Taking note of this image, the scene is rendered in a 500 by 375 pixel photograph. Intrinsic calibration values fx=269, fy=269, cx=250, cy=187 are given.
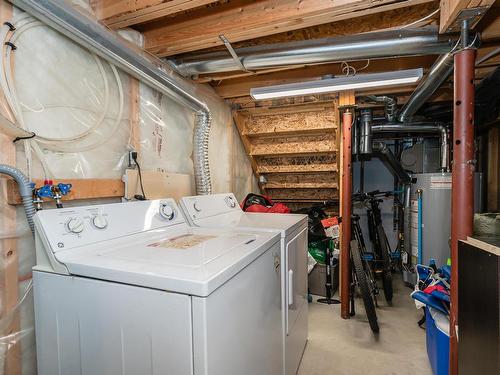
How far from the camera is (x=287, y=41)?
193cm

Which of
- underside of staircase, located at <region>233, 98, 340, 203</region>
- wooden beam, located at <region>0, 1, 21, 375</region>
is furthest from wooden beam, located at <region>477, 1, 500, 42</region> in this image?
wooden beam, located at <region>0, 1, 21, 375</region>

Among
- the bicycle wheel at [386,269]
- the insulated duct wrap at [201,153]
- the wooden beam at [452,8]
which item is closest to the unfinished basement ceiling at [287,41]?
the wooden beam at [452,8]

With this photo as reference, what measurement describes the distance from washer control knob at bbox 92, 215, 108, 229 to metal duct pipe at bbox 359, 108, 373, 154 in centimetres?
291

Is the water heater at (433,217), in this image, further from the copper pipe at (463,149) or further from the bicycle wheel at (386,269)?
the copper pipe at (463,149)

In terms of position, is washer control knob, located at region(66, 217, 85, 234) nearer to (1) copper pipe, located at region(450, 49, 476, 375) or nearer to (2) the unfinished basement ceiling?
(2) the unfinished basement ceiling

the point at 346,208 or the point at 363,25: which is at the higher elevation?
the point at 363,25

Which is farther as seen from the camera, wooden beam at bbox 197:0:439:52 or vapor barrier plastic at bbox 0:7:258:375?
wooden beam at bbox 197:0:439:52

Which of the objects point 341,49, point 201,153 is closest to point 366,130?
point 341,49

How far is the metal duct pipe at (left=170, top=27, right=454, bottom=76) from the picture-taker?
64.4 inches

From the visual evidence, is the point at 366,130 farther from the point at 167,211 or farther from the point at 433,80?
the point at 167,211

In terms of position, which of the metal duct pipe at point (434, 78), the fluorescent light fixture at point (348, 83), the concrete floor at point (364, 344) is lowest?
the concrete floor at point (364, 344)

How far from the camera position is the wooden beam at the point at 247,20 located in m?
1.40

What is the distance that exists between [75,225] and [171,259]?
46cm

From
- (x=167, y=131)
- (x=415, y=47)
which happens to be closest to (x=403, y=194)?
(x=415, y=47)
